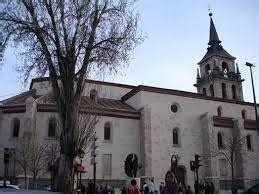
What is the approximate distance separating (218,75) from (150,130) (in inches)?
785

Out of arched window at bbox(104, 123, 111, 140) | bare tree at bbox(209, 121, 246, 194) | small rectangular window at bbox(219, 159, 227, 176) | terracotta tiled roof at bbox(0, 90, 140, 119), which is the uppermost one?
terracotta tiled roof at bbox(0, 90, 140, 119)

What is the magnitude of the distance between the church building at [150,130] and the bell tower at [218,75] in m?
6.08

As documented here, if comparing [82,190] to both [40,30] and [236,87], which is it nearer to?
[40,30]

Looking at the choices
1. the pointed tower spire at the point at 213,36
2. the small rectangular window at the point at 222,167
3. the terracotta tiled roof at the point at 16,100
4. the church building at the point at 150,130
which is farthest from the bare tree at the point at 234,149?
the terracotta tiled roof at the point at 16,100

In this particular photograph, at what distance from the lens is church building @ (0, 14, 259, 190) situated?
3397 centimetres

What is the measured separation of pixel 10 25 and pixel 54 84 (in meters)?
3.36

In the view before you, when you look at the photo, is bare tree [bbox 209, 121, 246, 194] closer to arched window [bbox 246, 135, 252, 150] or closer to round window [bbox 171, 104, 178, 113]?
arched window [bbox 246, 135, 252, 150]

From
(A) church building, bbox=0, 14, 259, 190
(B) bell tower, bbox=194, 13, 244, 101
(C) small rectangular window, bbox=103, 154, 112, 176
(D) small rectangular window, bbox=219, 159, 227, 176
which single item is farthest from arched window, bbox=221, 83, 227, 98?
(C) small rectangular window, bbox=103, 154, 112, 176

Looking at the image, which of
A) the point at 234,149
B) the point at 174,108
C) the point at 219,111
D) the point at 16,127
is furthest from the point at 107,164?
the point at 219,111

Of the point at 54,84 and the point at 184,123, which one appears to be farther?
the point at 184,123

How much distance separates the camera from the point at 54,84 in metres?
16.0

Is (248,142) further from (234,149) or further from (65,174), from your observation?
(65,174)

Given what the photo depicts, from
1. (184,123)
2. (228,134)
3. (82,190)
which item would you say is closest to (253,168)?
(228,134)

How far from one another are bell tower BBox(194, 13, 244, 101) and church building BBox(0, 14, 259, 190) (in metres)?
6.08
